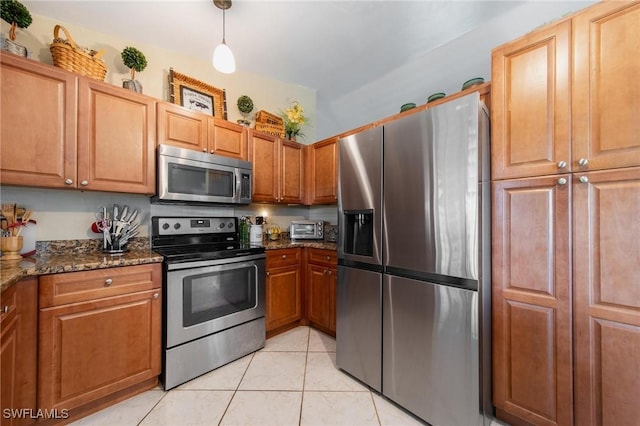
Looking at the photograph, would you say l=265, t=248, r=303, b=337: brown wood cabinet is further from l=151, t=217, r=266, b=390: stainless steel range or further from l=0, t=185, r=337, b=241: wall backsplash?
l=0, t=185, r=337, b=241: wall backsplash

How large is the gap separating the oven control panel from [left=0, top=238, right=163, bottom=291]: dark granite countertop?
7.3 inches

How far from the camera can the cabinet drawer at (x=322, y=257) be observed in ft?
7.89

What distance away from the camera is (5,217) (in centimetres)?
159

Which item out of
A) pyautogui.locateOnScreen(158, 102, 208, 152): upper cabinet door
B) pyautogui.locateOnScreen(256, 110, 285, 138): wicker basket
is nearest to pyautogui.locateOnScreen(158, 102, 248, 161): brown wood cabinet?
pyautogui.locateOnScreen(158, 102, 208, 152): upper cabinet door

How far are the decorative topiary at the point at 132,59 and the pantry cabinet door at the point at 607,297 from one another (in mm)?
2978

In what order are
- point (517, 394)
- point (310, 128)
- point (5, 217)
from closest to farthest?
point (517, 394) → point (5, 217) → point (310, 128)

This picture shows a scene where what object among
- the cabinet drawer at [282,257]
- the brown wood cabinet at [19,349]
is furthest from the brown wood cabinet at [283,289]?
the brown wood cabinet at [19,349]

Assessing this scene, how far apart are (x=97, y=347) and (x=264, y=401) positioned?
1.06 m

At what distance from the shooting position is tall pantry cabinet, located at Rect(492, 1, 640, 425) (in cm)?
108

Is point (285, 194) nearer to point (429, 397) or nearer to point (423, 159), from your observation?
point (423, 159)

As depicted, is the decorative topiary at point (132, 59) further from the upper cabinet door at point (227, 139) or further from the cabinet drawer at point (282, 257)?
the cabinet drawer at point (282, 257)

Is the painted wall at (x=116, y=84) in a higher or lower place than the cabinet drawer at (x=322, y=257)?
higher

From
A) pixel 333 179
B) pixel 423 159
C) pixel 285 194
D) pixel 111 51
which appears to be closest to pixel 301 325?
pixel 285 194

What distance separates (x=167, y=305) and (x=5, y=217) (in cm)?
114
